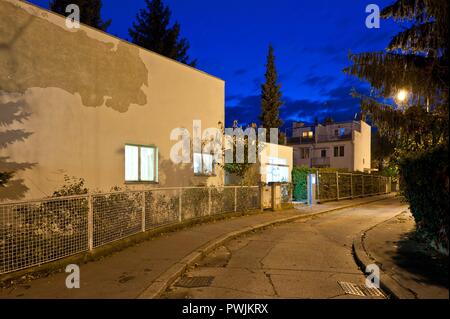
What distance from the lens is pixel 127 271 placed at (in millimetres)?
6211

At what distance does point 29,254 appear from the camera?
19.6 ft

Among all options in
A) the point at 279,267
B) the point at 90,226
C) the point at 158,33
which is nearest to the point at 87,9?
the point at 158,33

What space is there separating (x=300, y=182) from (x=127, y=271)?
1597 cm

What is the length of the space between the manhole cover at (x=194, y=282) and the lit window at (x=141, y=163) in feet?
19.4

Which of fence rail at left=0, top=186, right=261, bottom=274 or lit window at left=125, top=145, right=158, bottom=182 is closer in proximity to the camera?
fence rail at left=0, top=186, right=261, bottom=274

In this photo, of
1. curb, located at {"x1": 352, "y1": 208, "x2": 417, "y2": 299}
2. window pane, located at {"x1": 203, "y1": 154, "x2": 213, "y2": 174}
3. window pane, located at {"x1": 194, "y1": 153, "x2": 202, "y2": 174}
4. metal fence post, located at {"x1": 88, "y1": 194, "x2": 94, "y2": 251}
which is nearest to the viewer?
curb, located at {"x1": 352, "y1": 208, "x2": 417, "y2": 299}

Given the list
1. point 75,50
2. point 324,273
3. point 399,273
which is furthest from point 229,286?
point 75,50

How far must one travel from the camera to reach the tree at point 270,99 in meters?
39.5

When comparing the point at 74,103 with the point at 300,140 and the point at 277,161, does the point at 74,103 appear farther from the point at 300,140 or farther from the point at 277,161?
the point at 300,140

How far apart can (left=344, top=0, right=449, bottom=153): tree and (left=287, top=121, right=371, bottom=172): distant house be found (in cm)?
3821

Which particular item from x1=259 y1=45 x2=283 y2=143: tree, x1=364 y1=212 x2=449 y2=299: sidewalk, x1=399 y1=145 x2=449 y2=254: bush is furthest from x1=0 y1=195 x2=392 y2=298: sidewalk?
x1=259 y1=45 x2=283 y2=143: tree

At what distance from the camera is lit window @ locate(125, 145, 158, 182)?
11.5 meters

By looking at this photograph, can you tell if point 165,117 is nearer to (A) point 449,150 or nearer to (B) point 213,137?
(B) point 213,137

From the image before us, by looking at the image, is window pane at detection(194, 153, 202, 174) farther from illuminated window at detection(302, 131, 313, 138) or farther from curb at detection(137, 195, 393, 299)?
illuminated window at detection(302, 131, 313, 138)
